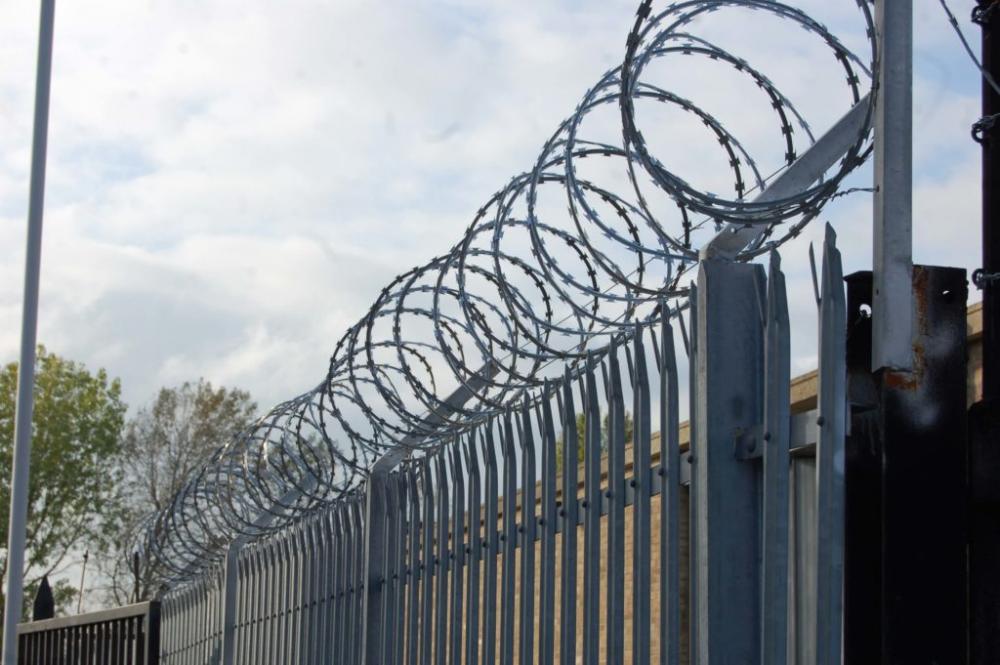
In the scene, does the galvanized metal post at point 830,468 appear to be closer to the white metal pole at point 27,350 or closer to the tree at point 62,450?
A: the white metal pole at point 27,350

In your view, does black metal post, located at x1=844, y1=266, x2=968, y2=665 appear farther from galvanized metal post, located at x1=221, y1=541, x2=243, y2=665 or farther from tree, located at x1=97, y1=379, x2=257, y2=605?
tree, located at x1=97, y1=379, x2=257, y2=605

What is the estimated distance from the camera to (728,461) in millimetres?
4965

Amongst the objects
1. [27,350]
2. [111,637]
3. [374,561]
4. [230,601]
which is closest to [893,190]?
[374,561]

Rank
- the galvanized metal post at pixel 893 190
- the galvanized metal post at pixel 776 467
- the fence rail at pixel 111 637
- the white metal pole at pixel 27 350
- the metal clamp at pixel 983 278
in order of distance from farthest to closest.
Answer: the fence rail at pixel 111 637
the white metal pole at pixel 27 350
the galvanized metal post at pixel 776 467
the galvanized metal post at pixel 893 190
the metal clamp at pixel 983 278

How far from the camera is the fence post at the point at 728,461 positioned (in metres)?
4.87

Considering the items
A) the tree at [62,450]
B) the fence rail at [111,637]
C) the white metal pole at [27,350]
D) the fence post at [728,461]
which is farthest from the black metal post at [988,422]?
the tree at [62,450]

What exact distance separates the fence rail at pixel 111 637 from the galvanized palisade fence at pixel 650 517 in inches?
235

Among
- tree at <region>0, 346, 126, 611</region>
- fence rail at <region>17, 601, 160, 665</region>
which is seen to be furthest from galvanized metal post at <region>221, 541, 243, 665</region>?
tree at <region>0, 346, 126, 611</region>

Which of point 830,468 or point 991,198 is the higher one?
point 991,198

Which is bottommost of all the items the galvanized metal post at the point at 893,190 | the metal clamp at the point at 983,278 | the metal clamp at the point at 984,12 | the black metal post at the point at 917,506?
the black metal post at the point at 917,506

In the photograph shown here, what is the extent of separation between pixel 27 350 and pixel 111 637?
292 cm

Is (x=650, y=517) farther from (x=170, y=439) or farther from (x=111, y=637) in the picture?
(x=170, y=439)

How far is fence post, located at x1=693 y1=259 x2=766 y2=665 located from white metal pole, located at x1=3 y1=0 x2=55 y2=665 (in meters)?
9.24

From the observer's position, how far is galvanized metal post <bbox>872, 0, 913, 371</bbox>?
167 inches
